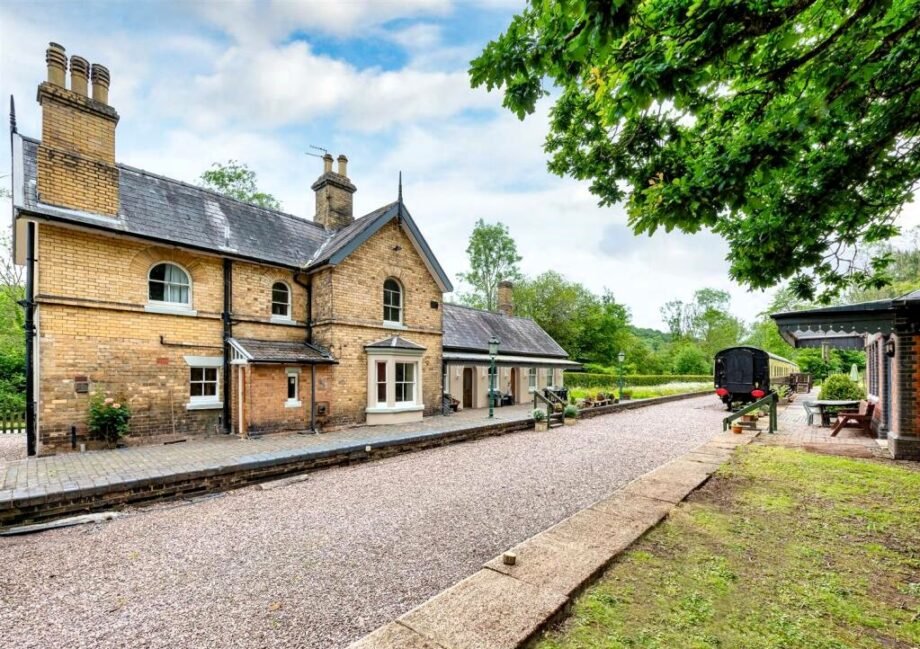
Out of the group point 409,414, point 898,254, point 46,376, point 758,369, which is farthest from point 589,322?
point 46,376

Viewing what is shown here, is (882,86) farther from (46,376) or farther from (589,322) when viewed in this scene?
(589,322)

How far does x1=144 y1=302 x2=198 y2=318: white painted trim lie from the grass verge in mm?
12226

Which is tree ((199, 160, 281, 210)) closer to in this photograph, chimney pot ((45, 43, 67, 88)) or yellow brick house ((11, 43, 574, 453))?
yellow brick house ((11, 43, 574, 453))

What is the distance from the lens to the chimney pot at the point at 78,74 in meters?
9.89

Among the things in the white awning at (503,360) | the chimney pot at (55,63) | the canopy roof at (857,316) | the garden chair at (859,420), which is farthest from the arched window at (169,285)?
the garden chair at (859,420)

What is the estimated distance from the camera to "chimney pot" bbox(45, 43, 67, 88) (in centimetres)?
964

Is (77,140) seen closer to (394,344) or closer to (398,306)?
(398,306)

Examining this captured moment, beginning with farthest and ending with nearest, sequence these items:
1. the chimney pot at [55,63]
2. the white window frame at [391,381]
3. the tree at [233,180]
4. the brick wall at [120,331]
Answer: the tree at [233,180]
the white window frame at [391,381]
the chimney pot at [55,63]
the brick wall at [120,331]

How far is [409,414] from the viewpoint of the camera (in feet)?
48.0

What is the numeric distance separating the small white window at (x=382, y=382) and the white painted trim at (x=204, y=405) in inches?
194

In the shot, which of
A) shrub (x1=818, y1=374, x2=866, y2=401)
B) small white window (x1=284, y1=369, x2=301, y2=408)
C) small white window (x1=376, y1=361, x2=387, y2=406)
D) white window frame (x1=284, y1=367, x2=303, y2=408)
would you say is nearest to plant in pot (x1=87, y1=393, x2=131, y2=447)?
white window frame (x1=284, y1=367, x2=303, y2=408)

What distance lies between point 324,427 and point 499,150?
10770 millimetres

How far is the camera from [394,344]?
559 inches

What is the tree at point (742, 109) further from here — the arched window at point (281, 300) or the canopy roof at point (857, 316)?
the arched window at point (281, 300)
